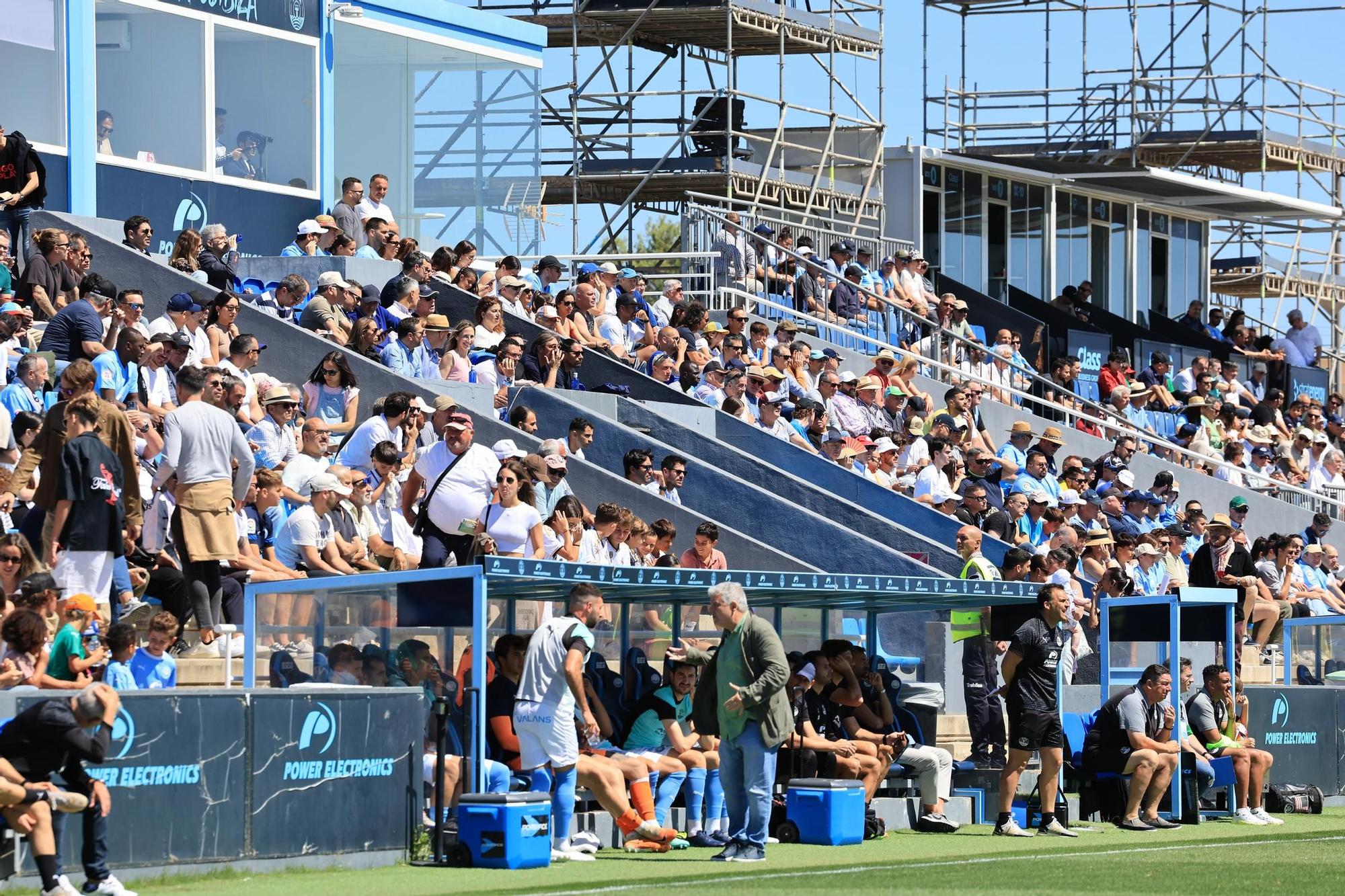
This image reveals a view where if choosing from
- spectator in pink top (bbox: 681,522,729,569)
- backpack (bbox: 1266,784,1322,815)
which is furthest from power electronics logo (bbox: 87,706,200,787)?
backpack (bbox: 1266,784,1322,815)

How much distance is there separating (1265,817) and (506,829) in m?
7.58

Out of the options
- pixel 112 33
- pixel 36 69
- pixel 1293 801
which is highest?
pixel 112 33

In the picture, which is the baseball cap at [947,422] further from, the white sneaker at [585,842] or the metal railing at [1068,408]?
the white sneaker at [585,842]

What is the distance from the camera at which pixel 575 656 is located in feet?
44.3

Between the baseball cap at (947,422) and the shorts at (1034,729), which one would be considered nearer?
the shorts at (1034,729)

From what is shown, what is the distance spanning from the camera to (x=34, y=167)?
797 inches

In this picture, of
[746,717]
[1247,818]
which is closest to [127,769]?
[746,717]

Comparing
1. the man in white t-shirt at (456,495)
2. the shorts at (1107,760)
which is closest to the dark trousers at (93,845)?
the man in white t-shirt at (456,495)

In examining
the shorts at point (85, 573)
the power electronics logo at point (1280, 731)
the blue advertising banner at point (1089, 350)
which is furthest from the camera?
the blue advertising banner at point (1089, 350)

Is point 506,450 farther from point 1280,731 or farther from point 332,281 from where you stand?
point 1280,731

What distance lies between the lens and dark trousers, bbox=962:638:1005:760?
1730 centimetres

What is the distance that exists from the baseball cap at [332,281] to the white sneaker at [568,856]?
9005mm

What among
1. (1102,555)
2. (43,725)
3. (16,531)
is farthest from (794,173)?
(43,725)

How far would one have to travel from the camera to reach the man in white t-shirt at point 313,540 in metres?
15.7
